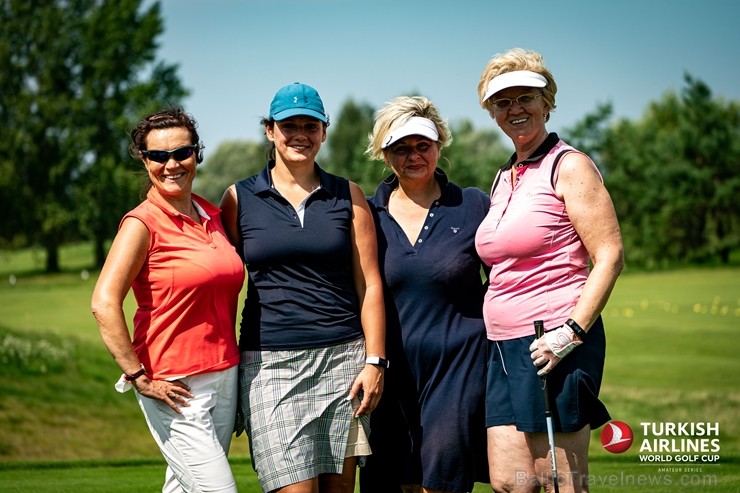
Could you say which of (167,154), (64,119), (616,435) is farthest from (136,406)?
(64,119)

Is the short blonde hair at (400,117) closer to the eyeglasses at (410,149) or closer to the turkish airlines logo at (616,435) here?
the eyeglasses at (410,149)

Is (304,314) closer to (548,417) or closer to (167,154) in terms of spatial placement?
(167,154)

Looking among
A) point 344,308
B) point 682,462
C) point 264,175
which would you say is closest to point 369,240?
point 344,308

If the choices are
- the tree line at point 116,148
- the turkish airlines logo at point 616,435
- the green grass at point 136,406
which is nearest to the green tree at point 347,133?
the tree line at point 116,148

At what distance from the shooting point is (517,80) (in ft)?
12.5

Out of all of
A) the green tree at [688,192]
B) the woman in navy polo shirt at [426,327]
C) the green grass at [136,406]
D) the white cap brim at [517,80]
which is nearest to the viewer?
the white cap brim at [517,80]

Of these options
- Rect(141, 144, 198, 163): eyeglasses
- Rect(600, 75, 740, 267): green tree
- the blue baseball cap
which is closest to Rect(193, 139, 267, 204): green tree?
Rect(600, 75, 740, 267): green tree

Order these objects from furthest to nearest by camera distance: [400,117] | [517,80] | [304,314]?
[400,117] < [304,314] < [517,80]

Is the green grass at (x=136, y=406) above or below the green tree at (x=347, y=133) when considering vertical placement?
below

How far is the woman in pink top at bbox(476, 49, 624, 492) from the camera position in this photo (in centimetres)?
361

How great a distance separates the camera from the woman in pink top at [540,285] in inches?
142

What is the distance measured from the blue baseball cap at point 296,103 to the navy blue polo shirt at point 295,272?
35cm

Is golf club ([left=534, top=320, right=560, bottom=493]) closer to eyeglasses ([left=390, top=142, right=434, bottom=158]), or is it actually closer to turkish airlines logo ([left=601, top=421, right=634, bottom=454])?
eyeglasses ([left=390, top=142, right=434, bottom=158])

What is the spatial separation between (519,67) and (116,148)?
148 ft
